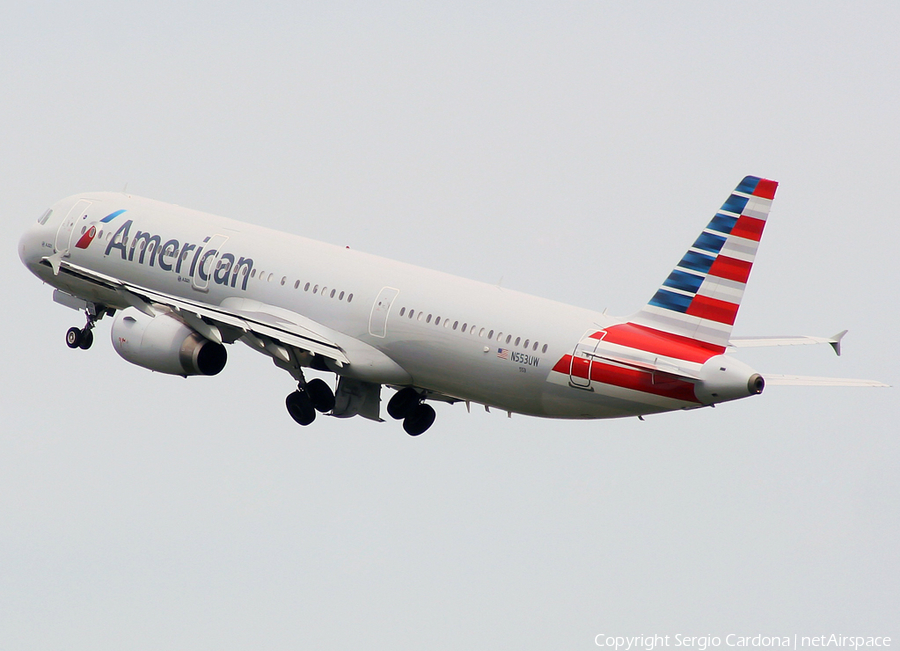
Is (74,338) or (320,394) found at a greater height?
(74,338)

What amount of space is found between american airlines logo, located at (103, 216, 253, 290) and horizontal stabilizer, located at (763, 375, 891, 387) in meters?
16.8

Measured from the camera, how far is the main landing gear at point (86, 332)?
57688mm

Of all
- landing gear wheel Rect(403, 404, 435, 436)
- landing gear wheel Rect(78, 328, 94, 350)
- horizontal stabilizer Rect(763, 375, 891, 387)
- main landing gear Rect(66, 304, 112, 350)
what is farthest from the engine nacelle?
horizontal stabilizer Rect(763, 375, 891, 387)

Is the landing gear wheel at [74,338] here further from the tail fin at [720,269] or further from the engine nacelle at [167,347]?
the tail fin at [720,269]

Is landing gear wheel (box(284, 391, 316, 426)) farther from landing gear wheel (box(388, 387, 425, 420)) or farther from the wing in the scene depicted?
landing gear wheel (box(388, 387, 425, 420))

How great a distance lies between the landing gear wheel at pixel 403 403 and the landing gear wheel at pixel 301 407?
2666 millimetres

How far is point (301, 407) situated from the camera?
51.4 m

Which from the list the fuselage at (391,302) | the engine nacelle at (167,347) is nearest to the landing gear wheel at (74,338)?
the fuselage at (391,302)

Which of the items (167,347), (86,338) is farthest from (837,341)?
(86,338)

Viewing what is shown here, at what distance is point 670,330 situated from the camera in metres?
44.4

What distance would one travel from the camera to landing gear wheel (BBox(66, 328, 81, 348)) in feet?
190

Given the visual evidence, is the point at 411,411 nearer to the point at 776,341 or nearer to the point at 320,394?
the point at 320,394

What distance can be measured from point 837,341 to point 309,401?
51.5 feet

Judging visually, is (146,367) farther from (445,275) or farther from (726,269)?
(726,269)
